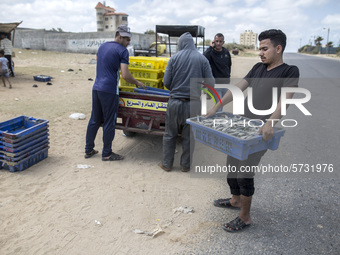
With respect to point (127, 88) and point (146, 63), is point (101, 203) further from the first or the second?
point (146, 63)

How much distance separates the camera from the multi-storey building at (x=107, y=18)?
7900 centimetres

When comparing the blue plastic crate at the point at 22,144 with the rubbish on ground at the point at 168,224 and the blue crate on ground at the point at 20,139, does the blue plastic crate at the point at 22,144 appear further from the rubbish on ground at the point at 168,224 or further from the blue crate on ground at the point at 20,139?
the rubbish on ground at the point at 168,224

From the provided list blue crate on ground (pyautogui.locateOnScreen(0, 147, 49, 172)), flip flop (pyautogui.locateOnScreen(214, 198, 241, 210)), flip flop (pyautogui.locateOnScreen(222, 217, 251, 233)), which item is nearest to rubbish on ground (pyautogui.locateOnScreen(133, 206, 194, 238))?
flip flop (pyautogui.locateOnScreen(214, 198, 241, 210))

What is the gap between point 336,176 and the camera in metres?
4.57

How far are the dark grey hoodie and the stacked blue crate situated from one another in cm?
229

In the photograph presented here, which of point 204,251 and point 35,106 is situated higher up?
point 35,106

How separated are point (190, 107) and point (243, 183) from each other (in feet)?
6.00

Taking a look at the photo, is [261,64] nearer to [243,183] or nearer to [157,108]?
[243,183]

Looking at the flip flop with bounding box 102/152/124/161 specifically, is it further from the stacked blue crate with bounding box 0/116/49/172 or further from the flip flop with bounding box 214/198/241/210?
the flip flop with bounding box 214/198/241/210

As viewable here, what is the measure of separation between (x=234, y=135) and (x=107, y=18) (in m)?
85.2

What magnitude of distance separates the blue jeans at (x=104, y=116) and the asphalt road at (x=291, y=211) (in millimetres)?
2129

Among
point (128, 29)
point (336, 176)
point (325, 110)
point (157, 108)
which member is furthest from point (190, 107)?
point (325, 110)

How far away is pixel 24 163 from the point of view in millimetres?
4684

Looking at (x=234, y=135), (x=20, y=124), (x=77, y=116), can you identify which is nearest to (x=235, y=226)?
(x=234, y=135)
